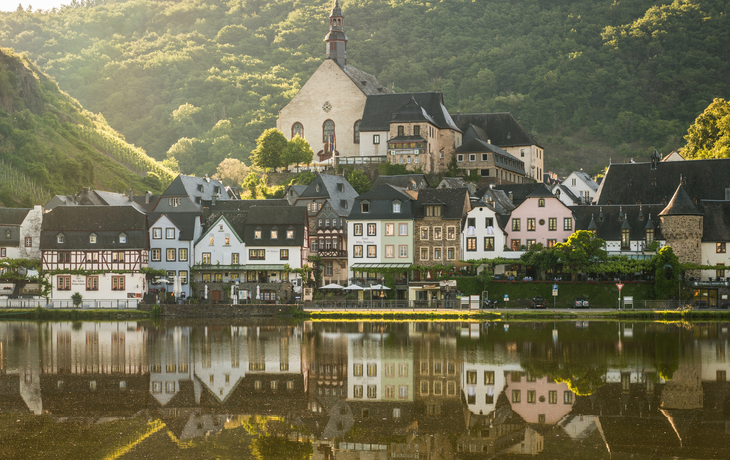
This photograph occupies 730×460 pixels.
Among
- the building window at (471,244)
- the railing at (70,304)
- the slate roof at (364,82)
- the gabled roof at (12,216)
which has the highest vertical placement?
the slate roof at (364,82)

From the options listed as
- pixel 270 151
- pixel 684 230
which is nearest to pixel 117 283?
pixel 270 151

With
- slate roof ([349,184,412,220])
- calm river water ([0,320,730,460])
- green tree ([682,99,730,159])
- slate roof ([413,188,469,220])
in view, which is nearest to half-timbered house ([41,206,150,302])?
slate roof ([349,184,412,220])

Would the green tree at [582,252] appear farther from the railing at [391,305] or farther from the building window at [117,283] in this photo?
the building window at [117,283]

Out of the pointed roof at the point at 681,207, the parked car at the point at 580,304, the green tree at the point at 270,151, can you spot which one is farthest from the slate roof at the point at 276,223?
the pointed roof at the point at 681,207

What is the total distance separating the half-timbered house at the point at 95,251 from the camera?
6694cm

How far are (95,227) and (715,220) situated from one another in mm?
49316

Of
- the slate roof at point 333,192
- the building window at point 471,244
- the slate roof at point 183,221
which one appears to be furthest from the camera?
the slate roof at point 333,192

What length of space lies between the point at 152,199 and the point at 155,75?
10313cm

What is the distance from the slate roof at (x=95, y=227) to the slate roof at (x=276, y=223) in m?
8.51

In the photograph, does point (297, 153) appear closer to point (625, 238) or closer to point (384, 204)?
point (384, 204)

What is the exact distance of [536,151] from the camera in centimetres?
10369

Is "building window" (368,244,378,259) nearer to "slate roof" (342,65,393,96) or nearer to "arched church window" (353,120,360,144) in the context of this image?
"arched church window" (353,120,360,144)

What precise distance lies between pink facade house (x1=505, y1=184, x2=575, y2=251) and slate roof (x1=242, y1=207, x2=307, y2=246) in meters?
17.2

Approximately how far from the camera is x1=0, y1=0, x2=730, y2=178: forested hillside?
144m
